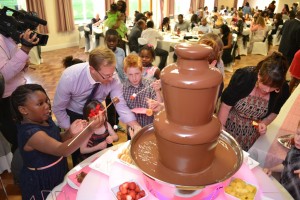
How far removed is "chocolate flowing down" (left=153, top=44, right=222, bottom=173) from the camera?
79 centimetres

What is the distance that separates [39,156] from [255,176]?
1.50 m

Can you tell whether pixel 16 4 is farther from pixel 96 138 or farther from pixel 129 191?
pixel 129 191

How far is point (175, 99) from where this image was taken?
83 centimetres

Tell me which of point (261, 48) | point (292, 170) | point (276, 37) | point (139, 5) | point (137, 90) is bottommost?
point (261, 48)

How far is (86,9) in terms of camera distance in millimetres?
10711

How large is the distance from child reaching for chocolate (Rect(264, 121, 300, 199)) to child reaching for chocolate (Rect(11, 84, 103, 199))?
1.49m

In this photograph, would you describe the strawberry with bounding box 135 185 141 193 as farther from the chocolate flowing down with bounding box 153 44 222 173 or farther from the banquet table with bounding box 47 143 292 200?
the chocolate flowing down with bounding box 153 44 222 173

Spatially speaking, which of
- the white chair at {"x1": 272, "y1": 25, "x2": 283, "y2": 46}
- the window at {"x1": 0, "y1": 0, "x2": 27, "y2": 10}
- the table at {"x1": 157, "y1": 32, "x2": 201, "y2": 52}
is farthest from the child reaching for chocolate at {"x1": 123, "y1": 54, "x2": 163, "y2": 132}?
the white chair at {"x1": 272, "y1": 25, "x2": 283, "y2": 46}

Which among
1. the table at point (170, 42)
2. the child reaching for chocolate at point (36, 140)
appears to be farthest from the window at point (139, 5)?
the child reaching for chocolate at point (36, 140)

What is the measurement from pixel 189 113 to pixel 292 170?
5.32 ft

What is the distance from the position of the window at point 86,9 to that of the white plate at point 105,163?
9.64 meters

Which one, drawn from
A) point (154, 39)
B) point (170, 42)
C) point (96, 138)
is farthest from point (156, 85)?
point (170, 42)

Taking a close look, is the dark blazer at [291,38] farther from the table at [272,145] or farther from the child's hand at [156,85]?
the child's hand at [156,85]

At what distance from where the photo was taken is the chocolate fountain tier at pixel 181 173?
36.0 inches
